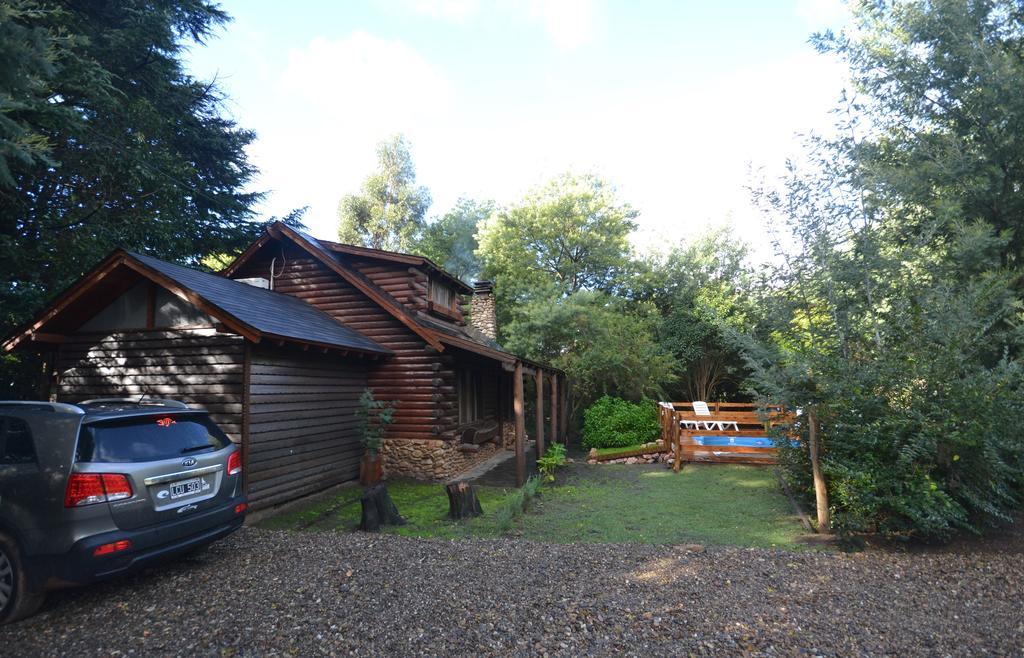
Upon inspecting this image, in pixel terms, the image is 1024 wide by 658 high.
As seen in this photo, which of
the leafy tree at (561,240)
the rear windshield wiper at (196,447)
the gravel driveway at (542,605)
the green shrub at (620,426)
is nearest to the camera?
the gravel driveway at (542,605)

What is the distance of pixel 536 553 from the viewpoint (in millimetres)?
5629

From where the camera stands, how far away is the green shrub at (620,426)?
1669 cm

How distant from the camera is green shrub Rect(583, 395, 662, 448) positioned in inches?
657

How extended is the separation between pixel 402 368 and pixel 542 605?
333 inches

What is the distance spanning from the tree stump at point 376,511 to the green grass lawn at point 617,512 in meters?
0.26

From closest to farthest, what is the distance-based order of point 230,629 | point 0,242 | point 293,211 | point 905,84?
point 230,629, point 905,84, point 0,242, point 293,211

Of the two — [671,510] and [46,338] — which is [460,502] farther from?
[46,338]

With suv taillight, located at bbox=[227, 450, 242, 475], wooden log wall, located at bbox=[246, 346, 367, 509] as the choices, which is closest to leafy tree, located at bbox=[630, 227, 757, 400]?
wooden log wall, located at bbox=[246, 346, 367, 509]

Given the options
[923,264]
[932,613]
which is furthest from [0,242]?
[923,264]

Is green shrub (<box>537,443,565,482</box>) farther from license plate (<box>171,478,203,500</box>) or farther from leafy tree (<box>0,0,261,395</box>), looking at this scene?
leafy tree (<box>0,0,261,395</box>)

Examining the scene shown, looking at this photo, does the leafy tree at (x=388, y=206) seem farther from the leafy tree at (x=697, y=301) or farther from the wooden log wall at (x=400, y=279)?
the wooden log wall at (x=400, y=279)

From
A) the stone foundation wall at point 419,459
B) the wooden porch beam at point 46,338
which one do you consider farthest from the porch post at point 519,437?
the wooden porch beam at point 46,338

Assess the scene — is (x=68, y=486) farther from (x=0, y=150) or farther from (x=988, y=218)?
(x=988, y=218)

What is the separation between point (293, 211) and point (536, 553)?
1961cm
